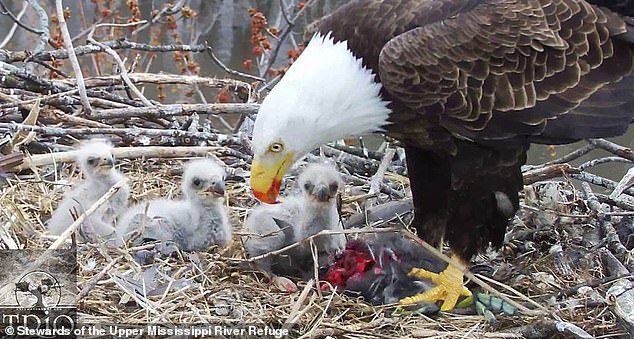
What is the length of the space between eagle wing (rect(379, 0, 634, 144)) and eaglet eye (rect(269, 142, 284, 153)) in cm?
40

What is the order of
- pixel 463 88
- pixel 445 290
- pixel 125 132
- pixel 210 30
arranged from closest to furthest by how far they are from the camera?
pixel 463 88 < pixel 445 290 < pixel 125 132 < pixel 210 30

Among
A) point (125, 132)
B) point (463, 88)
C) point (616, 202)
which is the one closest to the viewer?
point (463, 88)

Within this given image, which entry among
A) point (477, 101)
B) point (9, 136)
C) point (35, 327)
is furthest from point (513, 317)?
point (9, 136)

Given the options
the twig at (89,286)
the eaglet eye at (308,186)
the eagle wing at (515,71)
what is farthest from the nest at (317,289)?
the eagle wing at (515,71)

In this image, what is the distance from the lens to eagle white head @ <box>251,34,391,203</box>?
305 centimetres

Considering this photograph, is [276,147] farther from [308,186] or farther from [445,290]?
[445,290]

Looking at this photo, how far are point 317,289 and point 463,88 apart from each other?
83 centimetres

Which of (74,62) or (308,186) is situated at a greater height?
(74,62)

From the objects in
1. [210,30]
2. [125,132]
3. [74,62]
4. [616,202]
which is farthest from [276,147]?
[210,30]

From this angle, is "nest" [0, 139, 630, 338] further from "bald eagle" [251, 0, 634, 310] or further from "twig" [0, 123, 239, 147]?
"bald eagle" [251, 0, 634, 310]

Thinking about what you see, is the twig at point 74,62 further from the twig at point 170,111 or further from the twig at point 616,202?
the twig at point 616,202

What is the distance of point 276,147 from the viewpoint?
3070 mm

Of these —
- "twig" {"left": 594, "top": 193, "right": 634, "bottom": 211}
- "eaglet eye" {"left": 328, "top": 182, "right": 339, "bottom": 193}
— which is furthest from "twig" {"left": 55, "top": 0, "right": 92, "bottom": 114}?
"twig" {"left": 594, "top": 193, "right": 634, "bottom": 211}

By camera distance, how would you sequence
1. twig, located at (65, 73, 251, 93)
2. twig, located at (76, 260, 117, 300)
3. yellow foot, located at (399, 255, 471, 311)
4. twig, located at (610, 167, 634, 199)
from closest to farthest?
twig, located at (76, 260, 117, 300) < yellow foot, located at (399, 255, 471, 311) < twig, located at (610, 167, 634, 199) < twig, located at (65, 73, 251, 93)
